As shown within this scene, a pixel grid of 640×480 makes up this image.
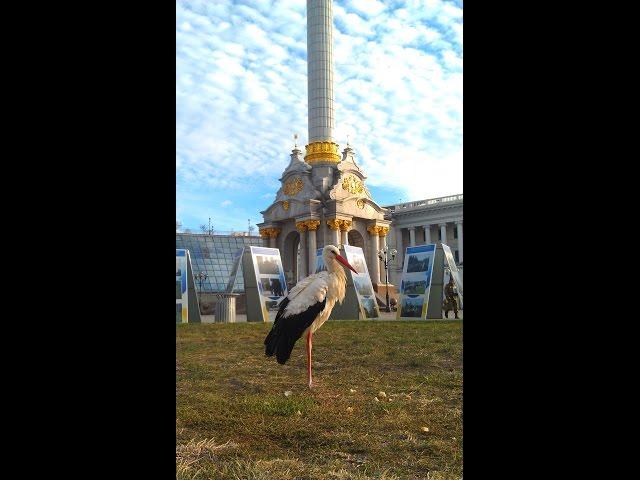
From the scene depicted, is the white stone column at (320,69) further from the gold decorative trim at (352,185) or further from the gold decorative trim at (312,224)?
the gold decorative trim at (312,224)

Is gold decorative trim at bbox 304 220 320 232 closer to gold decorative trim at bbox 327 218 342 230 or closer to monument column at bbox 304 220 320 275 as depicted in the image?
monument column at bbox 304 220 320 275

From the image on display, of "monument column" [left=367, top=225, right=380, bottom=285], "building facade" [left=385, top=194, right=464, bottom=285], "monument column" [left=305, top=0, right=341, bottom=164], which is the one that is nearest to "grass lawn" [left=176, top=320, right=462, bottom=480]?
"monument column" [left=367, top=225, right=380, bottom=285]

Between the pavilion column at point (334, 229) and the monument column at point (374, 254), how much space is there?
2451 millimetres

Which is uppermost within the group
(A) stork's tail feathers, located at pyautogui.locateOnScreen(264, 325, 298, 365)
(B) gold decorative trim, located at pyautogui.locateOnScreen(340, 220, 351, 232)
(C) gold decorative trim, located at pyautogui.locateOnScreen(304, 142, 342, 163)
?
(C) gold decorative trim, located at pyautogui.locateOnScreen(304, 142, 342, 163)

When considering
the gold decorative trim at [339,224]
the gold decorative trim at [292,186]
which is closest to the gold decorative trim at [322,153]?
the gold decorative trim at [292,186]

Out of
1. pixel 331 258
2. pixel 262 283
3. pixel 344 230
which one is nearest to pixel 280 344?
pixel 331 258

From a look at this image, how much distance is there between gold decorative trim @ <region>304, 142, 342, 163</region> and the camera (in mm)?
24719

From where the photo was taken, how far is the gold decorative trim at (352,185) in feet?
81.0

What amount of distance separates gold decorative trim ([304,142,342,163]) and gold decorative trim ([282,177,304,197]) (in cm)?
139

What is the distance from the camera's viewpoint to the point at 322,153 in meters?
24.7
